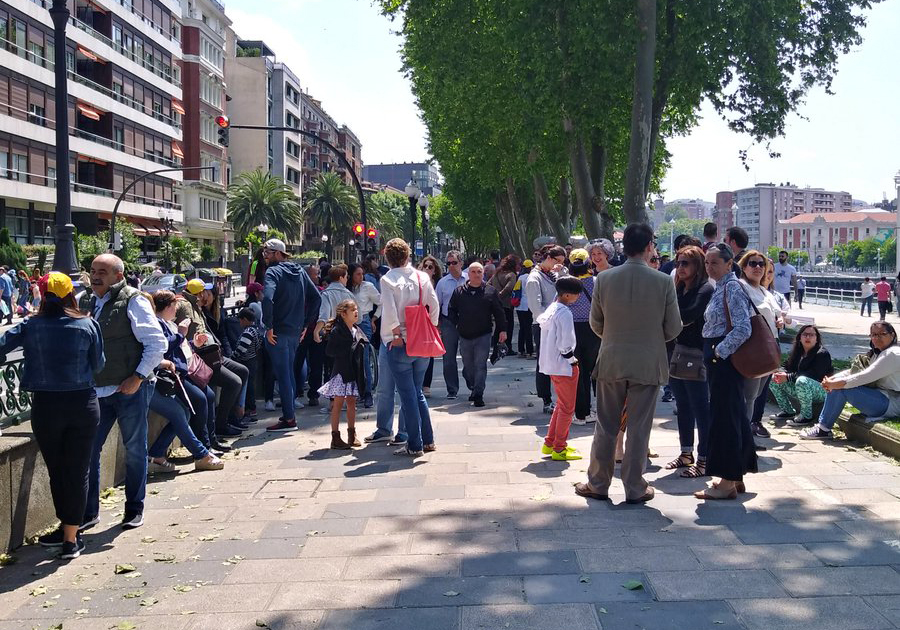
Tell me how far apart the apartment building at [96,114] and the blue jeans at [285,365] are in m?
32.2

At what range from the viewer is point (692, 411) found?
770 centimetres

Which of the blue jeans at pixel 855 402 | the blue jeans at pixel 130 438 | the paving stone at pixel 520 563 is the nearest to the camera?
the paving stone at pixel 520 563

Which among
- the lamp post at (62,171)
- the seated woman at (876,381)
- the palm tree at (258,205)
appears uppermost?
the palm tree at (258,205)

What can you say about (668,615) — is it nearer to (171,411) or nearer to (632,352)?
(632,352)

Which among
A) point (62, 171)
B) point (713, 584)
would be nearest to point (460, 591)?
point (713, 584)

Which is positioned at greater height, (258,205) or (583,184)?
(258,205)

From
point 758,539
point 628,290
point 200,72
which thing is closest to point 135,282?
point 628,290

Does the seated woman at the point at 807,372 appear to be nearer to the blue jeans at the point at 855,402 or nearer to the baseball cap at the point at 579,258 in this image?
the blue jeans at the point at 855,402

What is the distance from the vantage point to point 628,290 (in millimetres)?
6469

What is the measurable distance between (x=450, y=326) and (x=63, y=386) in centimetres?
743

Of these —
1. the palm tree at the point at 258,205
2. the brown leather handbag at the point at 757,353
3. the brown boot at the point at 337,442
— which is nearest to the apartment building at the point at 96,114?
the palm tree at the point at 258,205

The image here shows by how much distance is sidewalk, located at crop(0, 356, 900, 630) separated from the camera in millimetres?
4535

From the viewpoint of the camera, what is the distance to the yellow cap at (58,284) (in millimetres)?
5441

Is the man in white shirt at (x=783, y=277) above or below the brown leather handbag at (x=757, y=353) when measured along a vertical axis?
above
